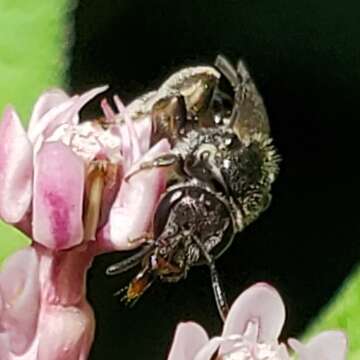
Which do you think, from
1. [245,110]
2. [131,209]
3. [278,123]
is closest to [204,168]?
[245,110]

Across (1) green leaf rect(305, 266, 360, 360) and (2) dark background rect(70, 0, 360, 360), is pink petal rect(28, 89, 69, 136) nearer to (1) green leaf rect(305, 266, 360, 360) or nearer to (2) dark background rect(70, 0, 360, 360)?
(1) green leaf rect(305, 266, 360, 360)

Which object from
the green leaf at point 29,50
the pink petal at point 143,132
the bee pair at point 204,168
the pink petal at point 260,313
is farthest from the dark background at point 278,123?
the pink petal at point 260,313

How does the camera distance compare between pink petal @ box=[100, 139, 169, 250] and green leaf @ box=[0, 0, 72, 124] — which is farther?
green leaf @ box=[0, 0, 72, 124]

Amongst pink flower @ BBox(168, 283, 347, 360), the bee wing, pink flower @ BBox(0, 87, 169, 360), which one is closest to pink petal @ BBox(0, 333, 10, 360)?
pink flower @ BBox(0, 87, 169, 360)

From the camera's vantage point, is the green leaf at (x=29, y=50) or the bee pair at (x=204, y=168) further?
the green leaf at (x=29, y=50)

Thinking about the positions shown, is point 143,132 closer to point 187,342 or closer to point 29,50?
point 187,342

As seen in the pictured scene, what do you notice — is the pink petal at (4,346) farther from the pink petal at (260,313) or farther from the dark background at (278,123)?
the dark background at (278,123)

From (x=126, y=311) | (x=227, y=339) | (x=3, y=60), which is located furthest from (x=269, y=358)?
(x=126, y=311)

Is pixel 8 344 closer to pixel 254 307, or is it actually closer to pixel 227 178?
pixel 254 307
